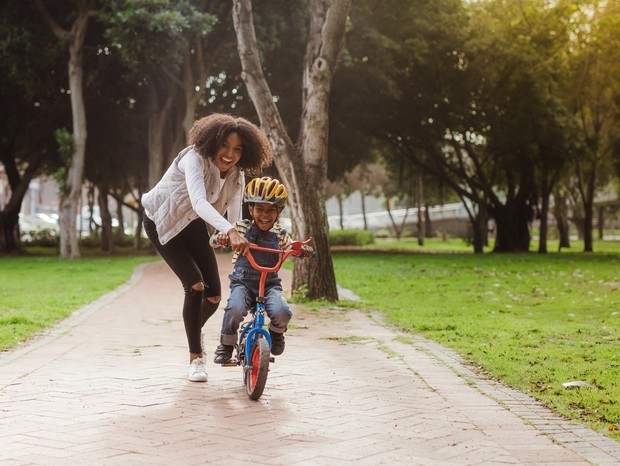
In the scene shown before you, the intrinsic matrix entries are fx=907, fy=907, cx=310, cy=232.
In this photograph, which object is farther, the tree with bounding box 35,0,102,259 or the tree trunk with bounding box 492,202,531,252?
the tree trunk with bounding box 492,202,531,252

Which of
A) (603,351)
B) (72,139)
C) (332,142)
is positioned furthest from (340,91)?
(603,351)

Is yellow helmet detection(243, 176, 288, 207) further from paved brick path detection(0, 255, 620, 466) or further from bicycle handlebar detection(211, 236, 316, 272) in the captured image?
paved brick path detection(0, 255, 620, 466)

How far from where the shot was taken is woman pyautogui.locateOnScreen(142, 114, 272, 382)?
20.1ft

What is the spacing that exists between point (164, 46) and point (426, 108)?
1108cm

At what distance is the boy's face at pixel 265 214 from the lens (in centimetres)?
608

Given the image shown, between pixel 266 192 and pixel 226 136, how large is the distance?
51cm

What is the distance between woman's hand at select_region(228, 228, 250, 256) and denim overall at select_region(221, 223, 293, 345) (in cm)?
48

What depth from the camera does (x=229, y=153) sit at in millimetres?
6191

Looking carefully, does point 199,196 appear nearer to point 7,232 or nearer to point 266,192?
point 266,192

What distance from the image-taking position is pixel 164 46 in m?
24.5

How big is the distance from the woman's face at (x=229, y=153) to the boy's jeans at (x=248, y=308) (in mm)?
827

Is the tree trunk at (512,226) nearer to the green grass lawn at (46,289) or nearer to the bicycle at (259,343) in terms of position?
the green grass lawn at (46,289)

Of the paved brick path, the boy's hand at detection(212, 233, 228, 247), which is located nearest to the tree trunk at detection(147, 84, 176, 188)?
the paved brick path

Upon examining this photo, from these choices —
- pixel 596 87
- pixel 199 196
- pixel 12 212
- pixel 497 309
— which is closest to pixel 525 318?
pixel 497 309
